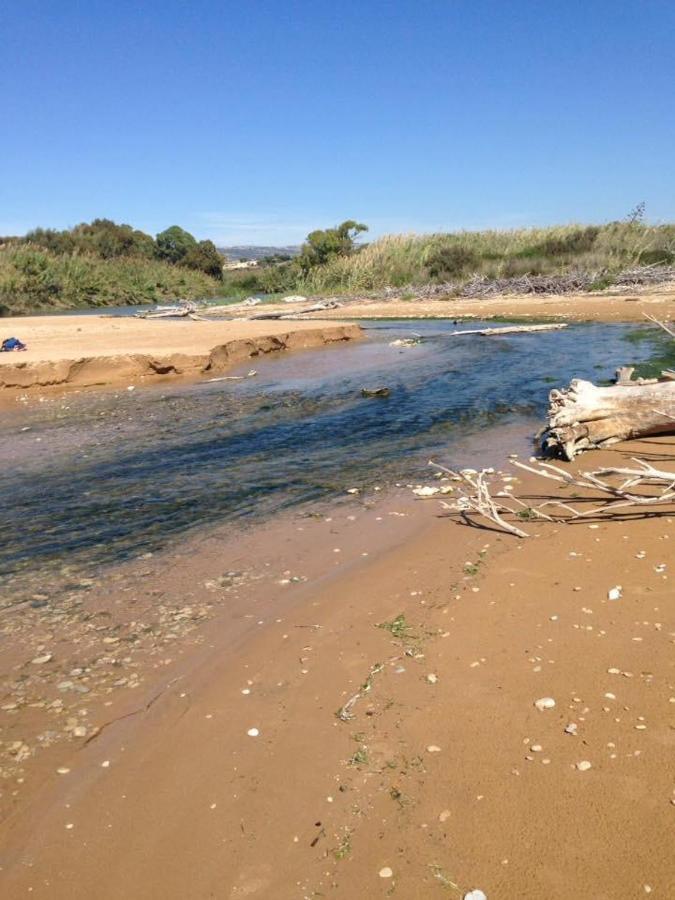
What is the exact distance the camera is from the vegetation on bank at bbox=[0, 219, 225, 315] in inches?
1348

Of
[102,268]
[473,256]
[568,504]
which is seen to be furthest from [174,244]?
[568,504]

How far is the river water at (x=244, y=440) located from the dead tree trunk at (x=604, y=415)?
71 cm

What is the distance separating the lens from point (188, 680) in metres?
3.20

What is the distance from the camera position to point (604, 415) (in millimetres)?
6496

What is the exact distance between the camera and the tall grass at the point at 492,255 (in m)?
27.7

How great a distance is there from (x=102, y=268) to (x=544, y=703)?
4133 cm

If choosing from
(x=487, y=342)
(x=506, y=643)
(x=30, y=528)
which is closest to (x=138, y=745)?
(x=506, y=643)

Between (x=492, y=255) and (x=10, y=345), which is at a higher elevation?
(x=492, y=255)

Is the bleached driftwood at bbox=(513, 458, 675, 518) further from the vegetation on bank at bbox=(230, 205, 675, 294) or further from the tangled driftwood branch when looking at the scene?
the vegetation on bank at bbox=(230, 205, 675, 294)

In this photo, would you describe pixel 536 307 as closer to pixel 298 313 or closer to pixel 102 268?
pixel 298 313

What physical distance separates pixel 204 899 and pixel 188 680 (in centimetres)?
126

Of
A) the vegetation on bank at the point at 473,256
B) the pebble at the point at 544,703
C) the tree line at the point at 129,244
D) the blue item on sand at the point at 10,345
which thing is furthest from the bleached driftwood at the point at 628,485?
the tree line at the point at 129,244

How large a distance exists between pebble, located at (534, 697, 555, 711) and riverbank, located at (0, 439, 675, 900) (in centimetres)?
3

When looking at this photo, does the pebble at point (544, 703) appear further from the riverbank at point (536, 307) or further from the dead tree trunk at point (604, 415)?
the riverbank at point (536, 307)
